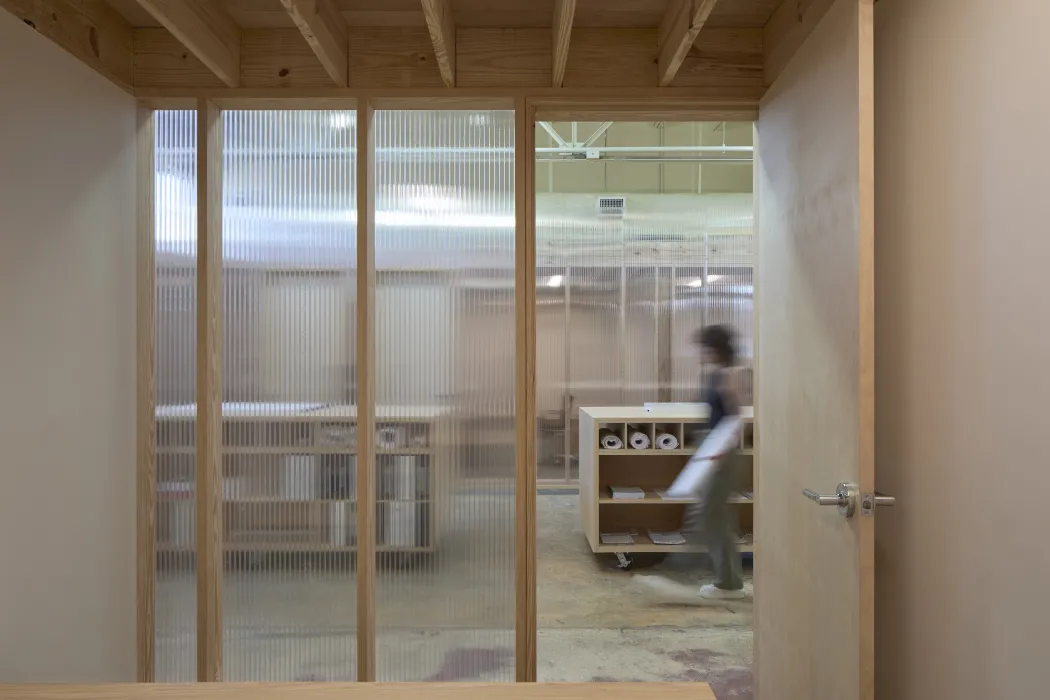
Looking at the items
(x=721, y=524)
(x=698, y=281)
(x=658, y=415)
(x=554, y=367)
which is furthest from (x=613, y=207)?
(x=721, y=524)

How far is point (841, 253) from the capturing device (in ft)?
5.02

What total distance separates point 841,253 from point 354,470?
1.71 metres

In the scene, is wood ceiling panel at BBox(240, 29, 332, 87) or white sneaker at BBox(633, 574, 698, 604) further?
white sneaker at BBox(633, 574, 698, 604)

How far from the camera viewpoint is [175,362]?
2258 mm

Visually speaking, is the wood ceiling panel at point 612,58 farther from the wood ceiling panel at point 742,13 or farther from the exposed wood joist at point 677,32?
the wood ceiling panel at point 742,13

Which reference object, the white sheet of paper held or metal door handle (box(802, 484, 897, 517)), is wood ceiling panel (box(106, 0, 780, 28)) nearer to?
metal door handle (box(802, 484, 897, 517))

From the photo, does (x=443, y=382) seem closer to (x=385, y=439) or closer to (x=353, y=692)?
(x=385, y=439)

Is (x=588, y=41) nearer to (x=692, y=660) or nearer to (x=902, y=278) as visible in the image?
(x=902, y=278)

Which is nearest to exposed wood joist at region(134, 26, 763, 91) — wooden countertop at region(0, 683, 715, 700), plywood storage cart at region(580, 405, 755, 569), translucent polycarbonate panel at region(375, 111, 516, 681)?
translucent polycarbonate panel at region(375, 111, 516, 681)

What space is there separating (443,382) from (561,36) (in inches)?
47.0

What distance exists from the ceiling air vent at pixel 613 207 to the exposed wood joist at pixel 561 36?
427 cm

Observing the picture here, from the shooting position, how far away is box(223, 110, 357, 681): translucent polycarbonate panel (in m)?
2.23

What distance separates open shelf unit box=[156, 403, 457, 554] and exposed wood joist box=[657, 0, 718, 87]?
140 centimetres

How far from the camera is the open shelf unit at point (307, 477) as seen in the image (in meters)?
2.23
